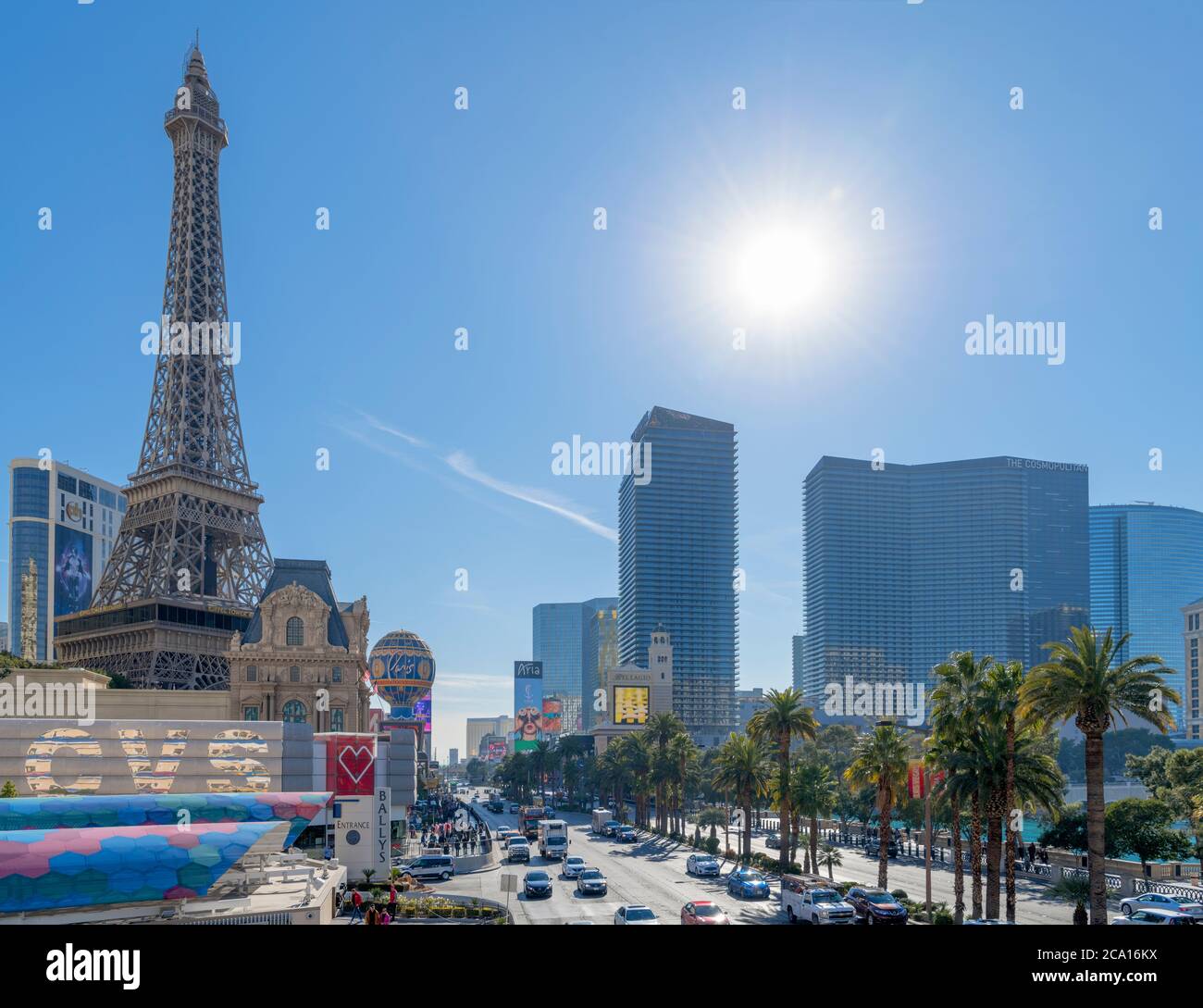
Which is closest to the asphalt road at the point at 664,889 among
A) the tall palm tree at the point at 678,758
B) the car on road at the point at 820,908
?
the car on road at the point at 820,908

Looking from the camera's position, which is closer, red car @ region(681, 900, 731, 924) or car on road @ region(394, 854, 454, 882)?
red car @ region(681, 900, 731, 924)

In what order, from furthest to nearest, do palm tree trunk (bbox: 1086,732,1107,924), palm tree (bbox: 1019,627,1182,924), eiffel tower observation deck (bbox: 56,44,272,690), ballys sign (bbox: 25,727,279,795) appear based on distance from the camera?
eiffel tower observation deck (bbox: 56,44,272,690) < ballys sign (bbox: 25,727,279,795) < palm tree (bbox: 1019,627,1182,924) < palm tree trunk (bbox: 1086,732,1107,924)

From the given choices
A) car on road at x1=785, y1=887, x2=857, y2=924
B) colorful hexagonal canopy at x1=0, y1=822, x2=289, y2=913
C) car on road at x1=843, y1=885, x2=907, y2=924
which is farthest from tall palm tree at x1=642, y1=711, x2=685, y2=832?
colorful hexagonal canopy at x1=0, y1=822, x2=289, y2=913

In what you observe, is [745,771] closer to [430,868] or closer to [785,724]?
[785,724]

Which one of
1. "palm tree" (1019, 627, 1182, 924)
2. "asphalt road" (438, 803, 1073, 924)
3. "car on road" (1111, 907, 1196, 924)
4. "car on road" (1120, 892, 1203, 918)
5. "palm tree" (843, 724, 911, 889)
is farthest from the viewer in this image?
"palm tree" (843, 724, 911, 889)

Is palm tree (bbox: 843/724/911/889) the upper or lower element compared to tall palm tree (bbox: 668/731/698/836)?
upper

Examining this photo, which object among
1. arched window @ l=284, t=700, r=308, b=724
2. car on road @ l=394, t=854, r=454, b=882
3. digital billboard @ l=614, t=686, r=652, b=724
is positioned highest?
arched window @ l=284, t=700, r=308, b=724

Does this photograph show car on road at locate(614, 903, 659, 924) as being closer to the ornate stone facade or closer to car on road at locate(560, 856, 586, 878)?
car on road at locate(560, 856, 586, 878)
